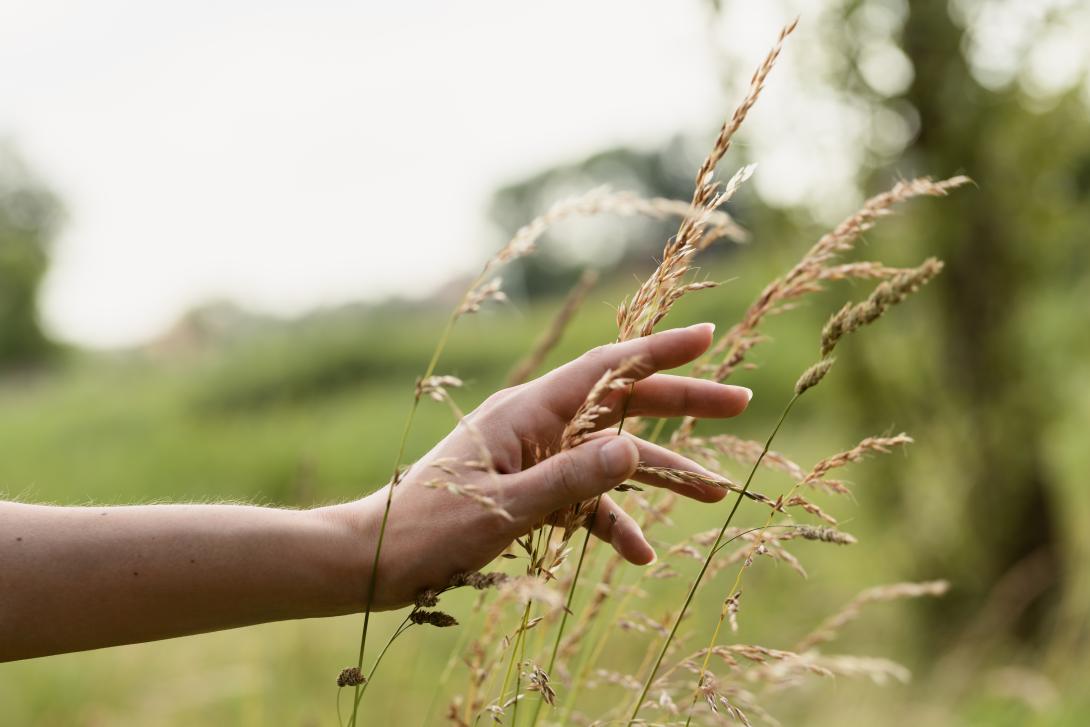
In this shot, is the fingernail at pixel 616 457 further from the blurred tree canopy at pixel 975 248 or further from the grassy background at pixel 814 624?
the blurred tree canopy at pixel 975 248

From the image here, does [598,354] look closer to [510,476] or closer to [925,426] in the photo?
[510,476]

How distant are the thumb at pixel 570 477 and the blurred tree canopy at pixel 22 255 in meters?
36.4

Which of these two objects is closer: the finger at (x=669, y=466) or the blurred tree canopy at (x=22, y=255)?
the finger at (x=669, y=466)

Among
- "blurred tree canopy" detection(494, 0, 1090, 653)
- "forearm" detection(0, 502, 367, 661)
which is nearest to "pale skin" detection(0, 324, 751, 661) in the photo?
"forearm" detection(0, 502, 367, 661)

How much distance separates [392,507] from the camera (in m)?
1.25

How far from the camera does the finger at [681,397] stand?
1333 mm

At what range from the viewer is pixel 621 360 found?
3.87 feet

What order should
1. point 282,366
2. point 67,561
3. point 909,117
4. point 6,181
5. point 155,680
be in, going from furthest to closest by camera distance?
point 6,181 → point 282,366 → point 909,117 → point 155,680 → point 67,561

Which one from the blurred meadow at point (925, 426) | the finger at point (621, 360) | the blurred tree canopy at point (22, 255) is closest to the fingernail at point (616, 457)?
the finger at point (621, 360)

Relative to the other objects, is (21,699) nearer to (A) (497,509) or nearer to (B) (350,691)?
(B) (350,691)

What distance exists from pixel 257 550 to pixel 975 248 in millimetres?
4497

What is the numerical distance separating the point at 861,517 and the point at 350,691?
3211 mm

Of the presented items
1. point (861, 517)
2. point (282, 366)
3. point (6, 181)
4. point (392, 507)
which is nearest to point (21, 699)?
point (392, 507)

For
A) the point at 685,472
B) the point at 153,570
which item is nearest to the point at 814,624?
the point at 685,472
